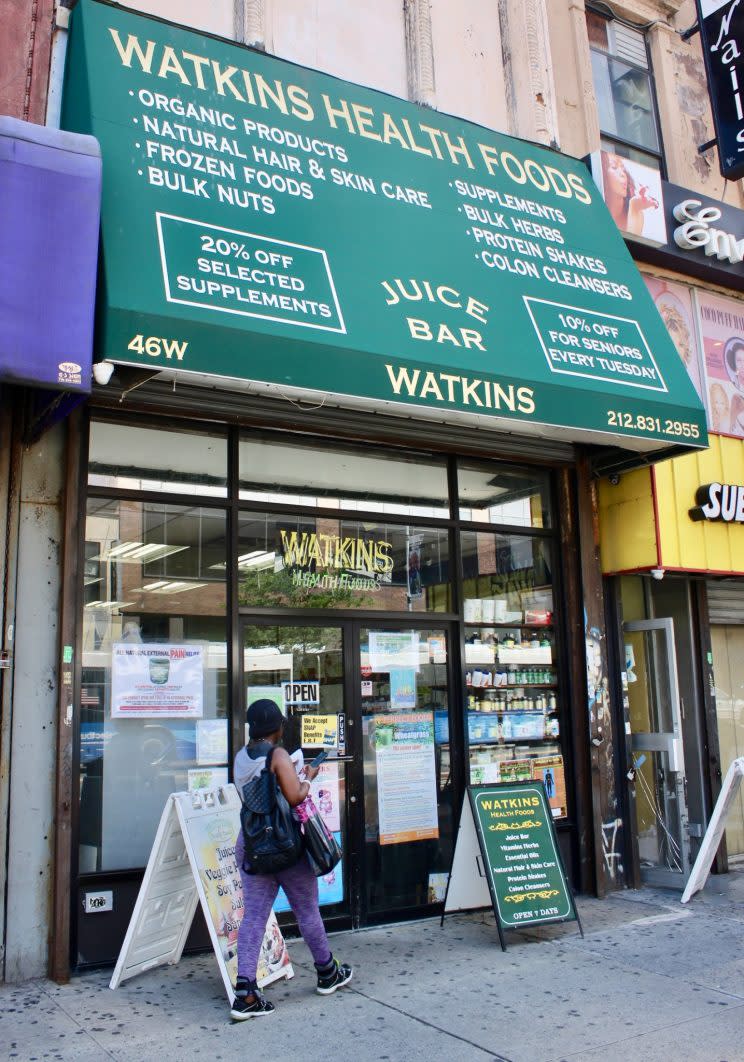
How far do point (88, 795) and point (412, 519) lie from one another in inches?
130

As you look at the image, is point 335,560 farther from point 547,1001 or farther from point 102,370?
point 547,1001

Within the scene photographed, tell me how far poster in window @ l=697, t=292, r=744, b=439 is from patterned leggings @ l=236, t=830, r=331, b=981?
21.6ft

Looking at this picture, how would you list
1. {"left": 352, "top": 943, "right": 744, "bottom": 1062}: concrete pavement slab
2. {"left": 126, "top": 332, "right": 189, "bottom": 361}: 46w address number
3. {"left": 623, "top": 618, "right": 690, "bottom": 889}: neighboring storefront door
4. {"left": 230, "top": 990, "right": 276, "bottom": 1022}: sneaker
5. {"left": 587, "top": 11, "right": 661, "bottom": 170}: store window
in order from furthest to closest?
{"left": 587, "top": 11, "right": 661, "bottom": 170}: store window
{"left": 623, "top": 618, "right": 690, "bottom": 889}: neighboring storefront door
{"left": 126, "top": 332, "right": 189, "bottom": 361}: 46w address number
{"left": 230, "top": 990, "right": 276, "bottom": 1022}: sneaker
{"left": 352, "top": 943, "right": 744, "bottom": 1062}: concrete pavement slab

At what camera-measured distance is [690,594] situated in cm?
921

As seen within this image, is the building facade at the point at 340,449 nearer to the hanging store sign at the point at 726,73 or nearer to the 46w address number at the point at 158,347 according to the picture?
the 46w address number at the point at 158,347

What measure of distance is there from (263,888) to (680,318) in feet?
23.7

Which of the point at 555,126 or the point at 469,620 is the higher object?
the point at 555,126

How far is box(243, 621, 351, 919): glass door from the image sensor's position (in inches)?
272

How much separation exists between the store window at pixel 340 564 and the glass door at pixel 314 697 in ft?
0.83

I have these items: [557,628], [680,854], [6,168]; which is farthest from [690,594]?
[6,168]

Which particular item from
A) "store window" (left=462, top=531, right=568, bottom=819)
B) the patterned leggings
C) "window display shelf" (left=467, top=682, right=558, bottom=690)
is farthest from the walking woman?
"window display shelf" (left=467, top=682, right=558, bottom=690)

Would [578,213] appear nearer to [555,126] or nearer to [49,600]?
[555,126]

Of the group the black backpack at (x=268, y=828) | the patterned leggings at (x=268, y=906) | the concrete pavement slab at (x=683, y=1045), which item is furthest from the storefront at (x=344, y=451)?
the concrete pavement slab at (x=683, y=1045)

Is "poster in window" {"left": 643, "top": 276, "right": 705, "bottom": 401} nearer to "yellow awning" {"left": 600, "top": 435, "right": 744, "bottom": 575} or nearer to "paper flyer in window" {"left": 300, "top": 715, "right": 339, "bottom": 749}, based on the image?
"yellow awning" {"left": 600, "top": 435, "right": 744, "bottom": 575}
